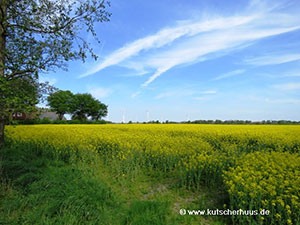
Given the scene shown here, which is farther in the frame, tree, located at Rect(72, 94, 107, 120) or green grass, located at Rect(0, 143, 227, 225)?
tree, located at Rect(72, 94, 107, 120)

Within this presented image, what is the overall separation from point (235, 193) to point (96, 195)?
336 centimetres

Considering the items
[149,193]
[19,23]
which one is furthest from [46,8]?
[149,193]

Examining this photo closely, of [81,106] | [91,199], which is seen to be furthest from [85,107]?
[91,199]

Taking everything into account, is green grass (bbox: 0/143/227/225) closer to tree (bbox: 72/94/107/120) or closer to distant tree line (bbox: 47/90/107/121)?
distant tree line (bbox: 47/90/107/121)

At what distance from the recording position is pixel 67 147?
8.78 metres

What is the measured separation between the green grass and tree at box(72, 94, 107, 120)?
59.8 m

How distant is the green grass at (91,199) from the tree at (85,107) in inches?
2353

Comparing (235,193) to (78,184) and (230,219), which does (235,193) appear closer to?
(230,219)

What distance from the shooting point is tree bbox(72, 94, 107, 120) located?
62.7 m

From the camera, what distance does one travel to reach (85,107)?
63.2 m

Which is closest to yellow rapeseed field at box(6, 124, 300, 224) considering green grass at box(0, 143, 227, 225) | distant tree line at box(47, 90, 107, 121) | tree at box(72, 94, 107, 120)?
green grass at box(0, 143, 227, 225)

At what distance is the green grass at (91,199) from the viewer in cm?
374

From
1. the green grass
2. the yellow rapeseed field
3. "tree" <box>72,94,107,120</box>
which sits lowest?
the green grass

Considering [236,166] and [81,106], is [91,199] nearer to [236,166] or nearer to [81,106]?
[236,166]
